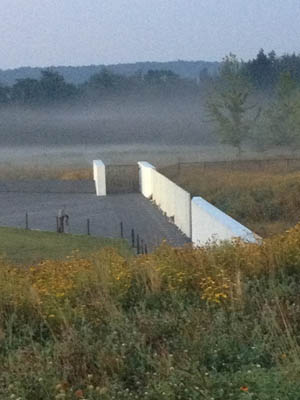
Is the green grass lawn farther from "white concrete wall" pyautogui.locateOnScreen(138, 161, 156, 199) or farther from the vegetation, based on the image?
"white concrete wall" pyautogui.locateOnScreen(138, 161, 156, 199)

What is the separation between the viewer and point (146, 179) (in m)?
34.8

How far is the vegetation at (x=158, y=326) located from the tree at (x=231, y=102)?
171 feet

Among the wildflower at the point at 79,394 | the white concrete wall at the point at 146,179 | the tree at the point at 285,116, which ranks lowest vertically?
the wildflower at the point at 79,394

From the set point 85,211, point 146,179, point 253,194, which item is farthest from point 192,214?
point 146,179

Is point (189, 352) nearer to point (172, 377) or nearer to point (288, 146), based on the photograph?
point (172, 377)

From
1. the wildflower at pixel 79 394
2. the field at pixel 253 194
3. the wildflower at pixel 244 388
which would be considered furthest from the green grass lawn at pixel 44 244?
the wildflower at pixel 244 388

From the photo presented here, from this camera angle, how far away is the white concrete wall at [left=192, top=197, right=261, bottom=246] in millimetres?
11830

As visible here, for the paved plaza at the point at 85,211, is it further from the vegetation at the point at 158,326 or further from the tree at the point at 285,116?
the tree at the point at 285,116

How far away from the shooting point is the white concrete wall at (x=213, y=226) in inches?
466

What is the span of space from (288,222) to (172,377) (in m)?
19.8

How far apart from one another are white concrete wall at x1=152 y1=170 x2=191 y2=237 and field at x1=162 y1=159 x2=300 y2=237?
1.97m

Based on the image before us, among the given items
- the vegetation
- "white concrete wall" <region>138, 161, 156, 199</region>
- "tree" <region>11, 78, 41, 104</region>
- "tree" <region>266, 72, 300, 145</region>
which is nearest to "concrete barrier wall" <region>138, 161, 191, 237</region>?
"white concrete wall" <region>138, 161, 156, 199</region>

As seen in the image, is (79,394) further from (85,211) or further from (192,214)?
(85,211)

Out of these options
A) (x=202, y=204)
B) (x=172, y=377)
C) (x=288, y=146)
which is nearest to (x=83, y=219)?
(x=202, y=204)
